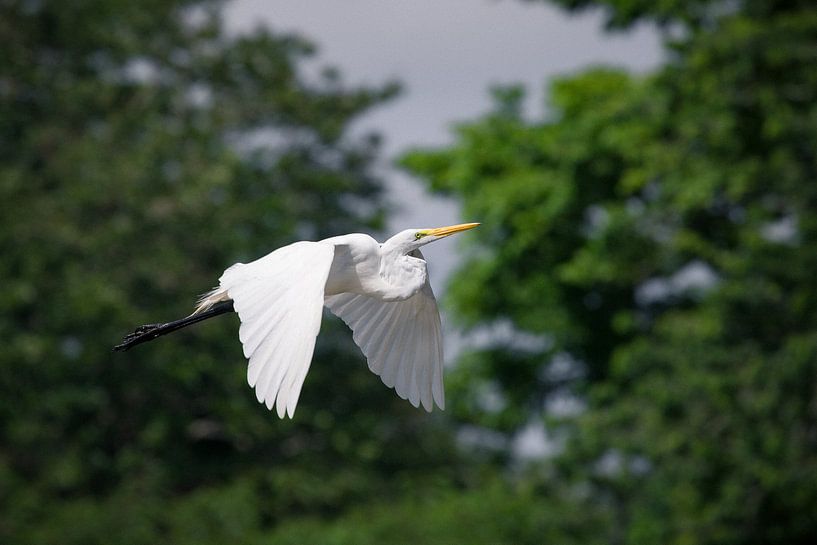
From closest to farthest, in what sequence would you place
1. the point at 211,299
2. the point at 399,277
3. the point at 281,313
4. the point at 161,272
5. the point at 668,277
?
the point at 281,313
the point at 399,277
the point at 211,299
the point at 668,277
the point at 161,272

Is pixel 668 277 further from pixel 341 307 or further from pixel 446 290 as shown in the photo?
pixel 341 307

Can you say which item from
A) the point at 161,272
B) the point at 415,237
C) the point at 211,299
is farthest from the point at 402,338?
the point at 161,272

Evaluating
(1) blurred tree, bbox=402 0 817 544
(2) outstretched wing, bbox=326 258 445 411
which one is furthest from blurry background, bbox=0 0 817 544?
(2) outstretched wing, bbox=326 258 445 411

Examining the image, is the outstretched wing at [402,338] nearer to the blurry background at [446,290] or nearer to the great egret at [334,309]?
the great egret at [334,309]

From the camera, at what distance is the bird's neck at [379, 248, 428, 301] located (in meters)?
6.25

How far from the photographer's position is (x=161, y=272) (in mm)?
17922

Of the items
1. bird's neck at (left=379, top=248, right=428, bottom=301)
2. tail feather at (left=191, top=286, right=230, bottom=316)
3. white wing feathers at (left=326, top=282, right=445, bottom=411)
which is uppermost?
tail feather at (left=191, top=286, right=230, bottom=316)

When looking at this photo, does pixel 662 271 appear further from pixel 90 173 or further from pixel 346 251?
pixel 346 251

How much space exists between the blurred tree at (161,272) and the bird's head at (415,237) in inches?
420

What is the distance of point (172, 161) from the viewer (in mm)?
18953

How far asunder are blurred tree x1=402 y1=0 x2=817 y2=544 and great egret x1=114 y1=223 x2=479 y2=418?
23.0 feet

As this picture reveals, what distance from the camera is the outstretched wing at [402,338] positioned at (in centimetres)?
676

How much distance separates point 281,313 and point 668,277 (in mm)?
11032

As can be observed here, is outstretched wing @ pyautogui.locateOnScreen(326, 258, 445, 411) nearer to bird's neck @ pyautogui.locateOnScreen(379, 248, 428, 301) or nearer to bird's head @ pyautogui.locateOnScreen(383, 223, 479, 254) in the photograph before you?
bird's head @ pyautogui.locateOnScreen(383, 223, 479, 254)
